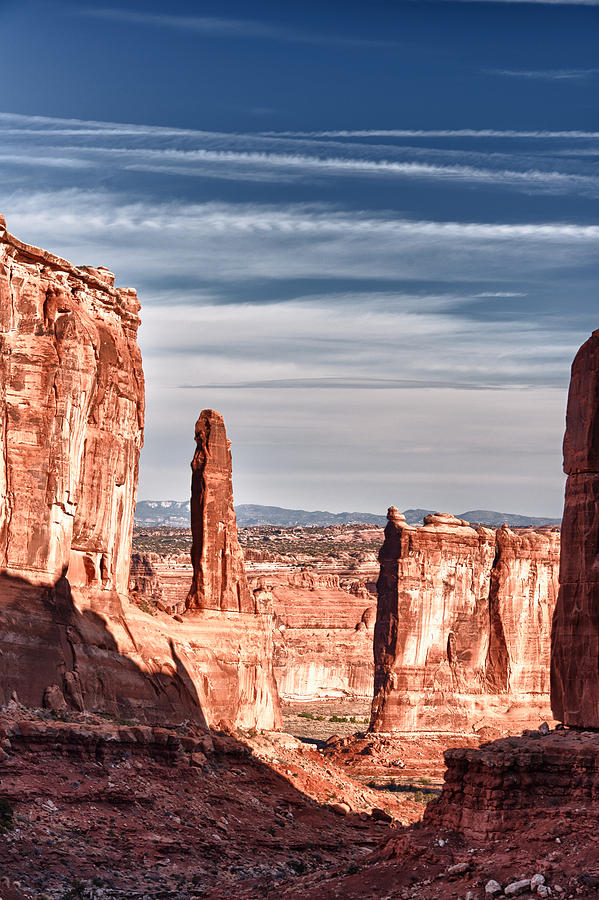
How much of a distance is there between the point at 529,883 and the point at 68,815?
14.1 m

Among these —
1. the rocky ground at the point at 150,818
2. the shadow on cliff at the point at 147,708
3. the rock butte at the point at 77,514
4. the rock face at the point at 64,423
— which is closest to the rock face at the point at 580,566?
the rocky ground at the point at 150,818

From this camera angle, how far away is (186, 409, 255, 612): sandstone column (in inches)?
2189

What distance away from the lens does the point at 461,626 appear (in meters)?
82.1

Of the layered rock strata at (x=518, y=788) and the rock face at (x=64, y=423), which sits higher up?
the rock face at (x=64, y=423)

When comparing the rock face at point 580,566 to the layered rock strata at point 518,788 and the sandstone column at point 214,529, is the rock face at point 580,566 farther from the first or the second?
the sandstone column at point 214,529

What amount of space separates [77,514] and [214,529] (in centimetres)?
914

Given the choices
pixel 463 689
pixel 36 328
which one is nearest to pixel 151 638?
pixel 36 328

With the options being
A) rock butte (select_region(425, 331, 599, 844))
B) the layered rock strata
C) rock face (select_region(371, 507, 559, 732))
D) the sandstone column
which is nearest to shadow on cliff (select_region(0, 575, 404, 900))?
the sandstone column

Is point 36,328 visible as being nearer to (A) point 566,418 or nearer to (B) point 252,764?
(B) point 252,764

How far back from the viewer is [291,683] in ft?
371

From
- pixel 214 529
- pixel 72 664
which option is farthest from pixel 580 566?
pixel 214 529

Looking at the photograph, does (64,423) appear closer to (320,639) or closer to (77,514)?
(77,514)

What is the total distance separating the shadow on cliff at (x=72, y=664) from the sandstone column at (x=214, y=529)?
6.20 metres

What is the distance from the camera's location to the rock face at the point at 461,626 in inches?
3130
